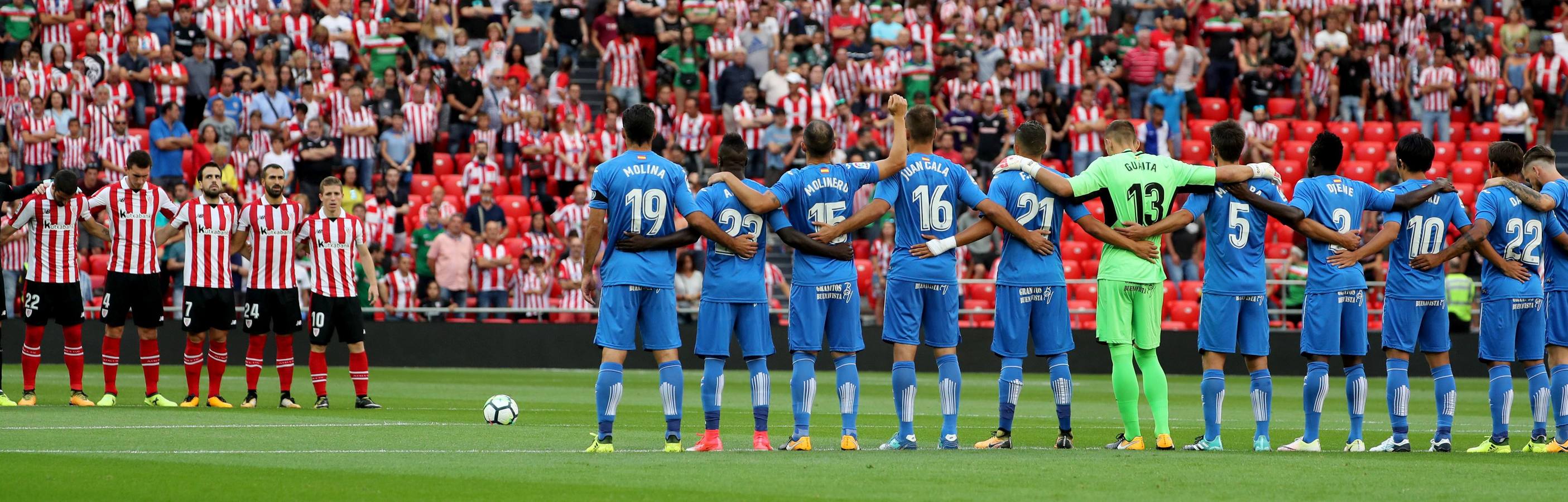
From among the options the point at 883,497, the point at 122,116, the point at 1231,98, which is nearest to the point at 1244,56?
the point at 1231,98

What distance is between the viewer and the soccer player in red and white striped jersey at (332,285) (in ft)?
52.3

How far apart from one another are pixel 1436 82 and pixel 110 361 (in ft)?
79.7

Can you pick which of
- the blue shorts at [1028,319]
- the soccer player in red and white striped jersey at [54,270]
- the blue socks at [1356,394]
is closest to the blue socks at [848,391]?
the blue shorts at [1028,319]

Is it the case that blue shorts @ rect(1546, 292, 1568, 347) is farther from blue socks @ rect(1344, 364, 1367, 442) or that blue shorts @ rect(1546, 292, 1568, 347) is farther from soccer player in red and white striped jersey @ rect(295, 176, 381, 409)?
soccer player in red and white striped jersey @ rect(295, 176, 381, 409)

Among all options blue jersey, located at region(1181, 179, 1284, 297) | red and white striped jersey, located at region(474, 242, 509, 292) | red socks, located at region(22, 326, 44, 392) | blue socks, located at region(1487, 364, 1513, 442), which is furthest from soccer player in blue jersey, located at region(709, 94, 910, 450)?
red and white striped jersey, located at region(474, 242, 509, 292)

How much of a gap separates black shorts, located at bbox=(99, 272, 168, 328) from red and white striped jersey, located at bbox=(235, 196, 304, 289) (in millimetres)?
910

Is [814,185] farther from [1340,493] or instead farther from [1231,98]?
[1231,98]

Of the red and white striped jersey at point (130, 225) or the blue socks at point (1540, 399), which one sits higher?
the red and white striped jersey at point (130, 225)

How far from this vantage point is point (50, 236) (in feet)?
52.6

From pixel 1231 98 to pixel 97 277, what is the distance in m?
20.6

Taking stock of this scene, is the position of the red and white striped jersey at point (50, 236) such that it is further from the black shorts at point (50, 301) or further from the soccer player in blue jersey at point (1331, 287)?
the soccer player in blue jersey at point (1331, 287)

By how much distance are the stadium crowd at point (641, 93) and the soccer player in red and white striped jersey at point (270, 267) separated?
9.40m

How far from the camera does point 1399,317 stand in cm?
1166

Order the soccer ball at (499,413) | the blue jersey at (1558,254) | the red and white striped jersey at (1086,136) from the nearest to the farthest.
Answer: the blue jersey at (1558,254)
the soccer ball at (499,413)
the red and white striped jersey at (1086,136)
